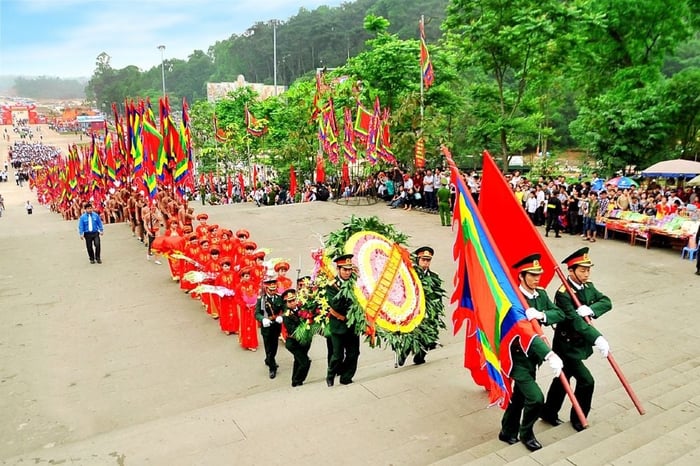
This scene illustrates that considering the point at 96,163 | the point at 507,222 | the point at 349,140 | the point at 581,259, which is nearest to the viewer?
the point at 581,259

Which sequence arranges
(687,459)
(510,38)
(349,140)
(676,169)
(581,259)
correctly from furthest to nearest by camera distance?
(349,140)
(510,38)
(676,169)
(581,259)
(687,459)

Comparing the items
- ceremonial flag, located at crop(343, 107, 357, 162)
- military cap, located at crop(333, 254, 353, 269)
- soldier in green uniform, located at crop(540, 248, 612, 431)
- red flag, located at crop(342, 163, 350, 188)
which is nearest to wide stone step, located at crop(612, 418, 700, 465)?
soldier in green uniform, located at crop(540, 248, 612, 431)

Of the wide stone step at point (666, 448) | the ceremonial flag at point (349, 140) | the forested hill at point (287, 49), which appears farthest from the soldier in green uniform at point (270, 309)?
the forested hill at point (287, 49)

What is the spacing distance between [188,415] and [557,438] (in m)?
3.49

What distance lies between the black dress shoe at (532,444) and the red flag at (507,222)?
4.72 ft

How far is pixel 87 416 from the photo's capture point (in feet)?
20.3

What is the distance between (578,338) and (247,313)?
4.74 meters

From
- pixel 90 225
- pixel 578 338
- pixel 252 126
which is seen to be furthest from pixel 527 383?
pixel 252 126

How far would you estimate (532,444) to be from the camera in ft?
14.4

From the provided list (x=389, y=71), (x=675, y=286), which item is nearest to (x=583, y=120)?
(x=389, y=71)

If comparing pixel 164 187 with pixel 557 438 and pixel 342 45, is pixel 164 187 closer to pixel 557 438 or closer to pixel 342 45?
pixel 557 438

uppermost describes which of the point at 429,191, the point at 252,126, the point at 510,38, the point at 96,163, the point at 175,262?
the point at 510,38

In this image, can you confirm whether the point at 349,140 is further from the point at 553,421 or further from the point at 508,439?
the point at 508,439

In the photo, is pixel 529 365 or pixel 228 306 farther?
pixel 228 306
